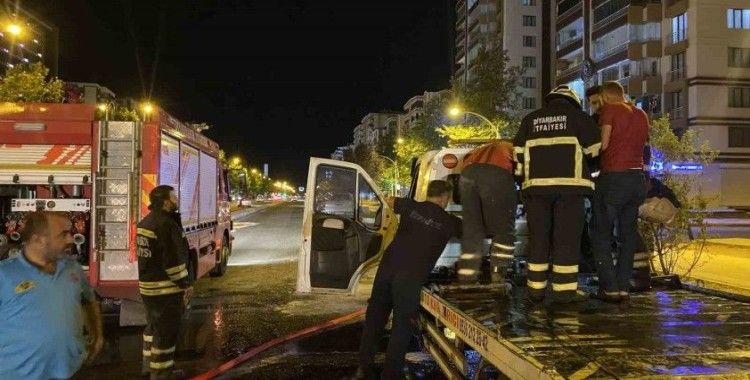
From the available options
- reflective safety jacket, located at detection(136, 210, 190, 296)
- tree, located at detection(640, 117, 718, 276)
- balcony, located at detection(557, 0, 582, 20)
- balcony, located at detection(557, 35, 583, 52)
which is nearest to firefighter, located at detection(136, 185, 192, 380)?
reflective safety jacket, located at detection(136, 210, 190, 296)

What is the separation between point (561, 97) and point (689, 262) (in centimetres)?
1031

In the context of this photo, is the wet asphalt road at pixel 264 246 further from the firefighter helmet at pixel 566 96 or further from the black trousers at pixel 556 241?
the firefighter helmet at pixel 566 96

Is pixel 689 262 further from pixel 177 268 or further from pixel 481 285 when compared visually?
pixel 177 268

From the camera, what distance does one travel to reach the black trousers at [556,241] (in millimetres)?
4957

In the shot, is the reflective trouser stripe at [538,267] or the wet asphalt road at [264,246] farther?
the wet asphalt road at [264,246]

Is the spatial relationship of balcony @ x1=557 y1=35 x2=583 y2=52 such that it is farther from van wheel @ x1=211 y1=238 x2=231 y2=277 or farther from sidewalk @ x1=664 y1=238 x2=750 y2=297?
van wheel @ x1=211 y1=238 x2=231 y2=277

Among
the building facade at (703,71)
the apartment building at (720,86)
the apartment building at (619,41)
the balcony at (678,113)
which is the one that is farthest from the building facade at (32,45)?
the apartment building at (720,86)

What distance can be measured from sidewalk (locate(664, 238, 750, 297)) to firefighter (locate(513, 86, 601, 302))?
4392mm

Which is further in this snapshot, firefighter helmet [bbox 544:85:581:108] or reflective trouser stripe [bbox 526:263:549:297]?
firefighter helmet [bbox 544:85:581:108]

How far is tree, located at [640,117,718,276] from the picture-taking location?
9.83 metres

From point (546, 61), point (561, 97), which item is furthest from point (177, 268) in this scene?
point (546, 61)

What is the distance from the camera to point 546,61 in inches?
2800

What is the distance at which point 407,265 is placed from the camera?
4980mm

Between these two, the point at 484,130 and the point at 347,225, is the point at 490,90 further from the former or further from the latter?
the point at 347,225
